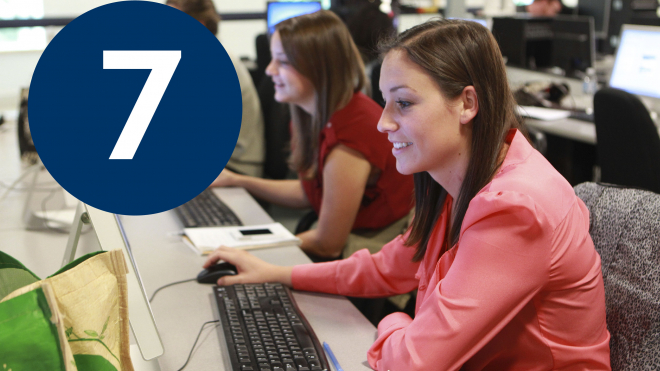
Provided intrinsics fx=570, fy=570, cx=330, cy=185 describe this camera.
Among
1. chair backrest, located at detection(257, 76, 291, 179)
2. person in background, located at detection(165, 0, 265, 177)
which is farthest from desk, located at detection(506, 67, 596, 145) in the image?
person in background, located at detection(165, 0, 265, 177)

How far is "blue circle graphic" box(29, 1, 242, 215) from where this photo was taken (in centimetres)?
69

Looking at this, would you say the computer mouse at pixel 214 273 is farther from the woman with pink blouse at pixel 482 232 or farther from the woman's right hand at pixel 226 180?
the woman's right hand at pixel 226 180

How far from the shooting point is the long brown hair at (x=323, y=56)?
5.83 feet

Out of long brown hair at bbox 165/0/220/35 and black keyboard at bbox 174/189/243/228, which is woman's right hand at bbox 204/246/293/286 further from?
long brown hair at bbox 165/0/220/35

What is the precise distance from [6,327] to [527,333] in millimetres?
712

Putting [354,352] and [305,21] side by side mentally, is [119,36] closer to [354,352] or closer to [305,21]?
[354,352]

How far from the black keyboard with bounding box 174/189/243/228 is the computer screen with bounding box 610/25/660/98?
2515 mm

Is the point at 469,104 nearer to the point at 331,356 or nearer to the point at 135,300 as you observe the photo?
the point at 331,356

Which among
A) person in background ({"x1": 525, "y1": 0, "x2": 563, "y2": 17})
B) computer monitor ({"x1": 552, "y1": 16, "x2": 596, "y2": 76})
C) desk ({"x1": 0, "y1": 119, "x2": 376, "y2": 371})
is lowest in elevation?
person in background ({"x1": 525, "y1": 0, "x2": 563, "y2": 17})

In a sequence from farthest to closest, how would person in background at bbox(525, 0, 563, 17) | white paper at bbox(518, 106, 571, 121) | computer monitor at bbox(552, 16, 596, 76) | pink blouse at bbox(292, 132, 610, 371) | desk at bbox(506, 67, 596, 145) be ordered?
person in background at bbox(525, 0, 563, 17) → computer monitor at bbox(552, 16, 596, 76) → white paper at bbox(518, 106, 571, 121) → desk at bbox(506, 67, 596, 145) → pink blouse at bbox(292, 132, 610, 371)

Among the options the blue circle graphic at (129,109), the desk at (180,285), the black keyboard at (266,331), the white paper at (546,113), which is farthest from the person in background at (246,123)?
the blue circle graphic at (129,109)

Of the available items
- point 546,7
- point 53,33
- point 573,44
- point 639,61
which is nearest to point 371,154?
point 53,33

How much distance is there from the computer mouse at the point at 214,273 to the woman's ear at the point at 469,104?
0.66m

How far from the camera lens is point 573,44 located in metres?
3.92
